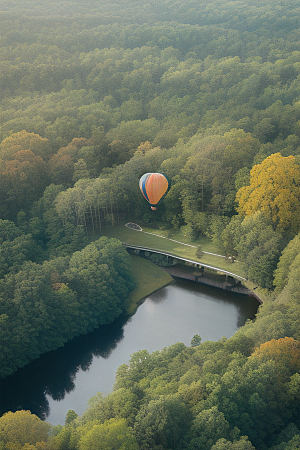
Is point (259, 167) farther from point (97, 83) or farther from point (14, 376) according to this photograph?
point (97, 83)

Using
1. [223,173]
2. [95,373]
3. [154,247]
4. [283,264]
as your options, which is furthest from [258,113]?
[95,373]

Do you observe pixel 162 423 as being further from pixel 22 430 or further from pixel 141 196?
pixel 141 196

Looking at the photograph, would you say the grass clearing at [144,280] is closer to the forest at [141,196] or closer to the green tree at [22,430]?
the forest at [141,196]

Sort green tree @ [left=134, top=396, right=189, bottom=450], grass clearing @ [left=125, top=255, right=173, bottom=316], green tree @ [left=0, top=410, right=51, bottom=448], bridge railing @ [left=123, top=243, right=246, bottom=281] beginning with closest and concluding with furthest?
green tree @ [left=134, top=396, right=189, bottom=450] < green tree @ [left=0, top=410, right=51, bottom=448] < grass clearing @ [left=125, top=255, right=173, bottom=316] < bridge railing @ [left=123, top=243, right=246, bottom=281]

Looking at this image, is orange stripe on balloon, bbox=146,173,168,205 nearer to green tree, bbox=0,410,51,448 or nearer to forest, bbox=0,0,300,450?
forest, bbox=0,0,300,450

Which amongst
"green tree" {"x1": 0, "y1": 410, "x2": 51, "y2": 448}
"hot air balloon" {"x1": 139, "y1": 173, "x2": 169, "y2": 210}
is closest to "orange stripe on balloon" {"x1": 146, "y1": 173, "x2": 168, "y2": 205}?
"hot air balloon" {"x1": 139, "y1": 173, "x2": 169, "y2": 210}

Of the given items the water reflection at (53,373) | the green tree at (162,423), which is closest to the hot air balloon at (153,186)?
the water reflection at (53,373)

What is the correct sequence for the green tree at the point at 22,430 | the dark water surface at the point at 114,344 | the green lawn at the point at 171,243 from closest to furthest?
the green tree at the point at 22,430, the dark water surface at the point at 114,344, the green lawn at the point at 171,243
